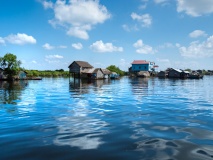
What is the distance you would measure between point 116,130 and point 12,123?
5.70 meters

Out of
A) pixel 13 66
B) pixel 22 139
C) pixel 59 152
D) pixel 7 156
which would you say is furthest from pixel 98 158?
pixel 13 66

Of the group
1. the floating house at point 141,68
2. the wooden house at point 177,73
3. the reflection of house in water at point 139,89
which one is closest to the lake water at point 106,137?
the reflection of house in water at point 139,89

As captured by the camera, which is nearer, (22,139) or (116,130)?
(22,139)

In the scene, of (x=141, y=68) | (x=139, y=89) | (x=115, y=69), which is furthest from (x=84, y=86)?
(x=115, y=69)

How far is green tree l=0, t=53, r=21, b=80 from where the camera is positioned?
64.8 metres

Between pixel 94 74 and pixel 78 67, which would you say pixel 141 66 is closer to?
pixel 78 67

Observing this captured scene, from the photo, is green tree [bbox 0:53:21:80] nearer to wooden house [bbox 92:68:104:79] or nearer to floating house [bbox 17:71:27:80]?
floating house [bbox 17:71:27:80]

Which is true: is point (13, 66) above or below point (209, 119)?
above

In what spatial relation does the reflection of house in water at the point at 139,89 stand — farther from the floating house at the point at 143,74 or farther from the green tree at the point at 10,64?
the floating house at the point at 143,74

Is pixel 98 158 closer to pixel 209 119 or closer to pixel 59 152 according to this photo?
pixel 59 152

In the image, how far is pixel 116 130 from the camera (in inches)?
383

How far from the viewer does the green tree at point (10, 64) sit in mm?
64750

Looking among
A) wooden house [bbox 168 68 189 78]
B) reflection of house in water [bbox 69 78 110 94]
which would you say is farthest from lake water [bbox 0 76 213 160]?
wooden house [bbox 168 68 189 78]

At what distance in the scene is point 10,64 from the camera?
214ft
